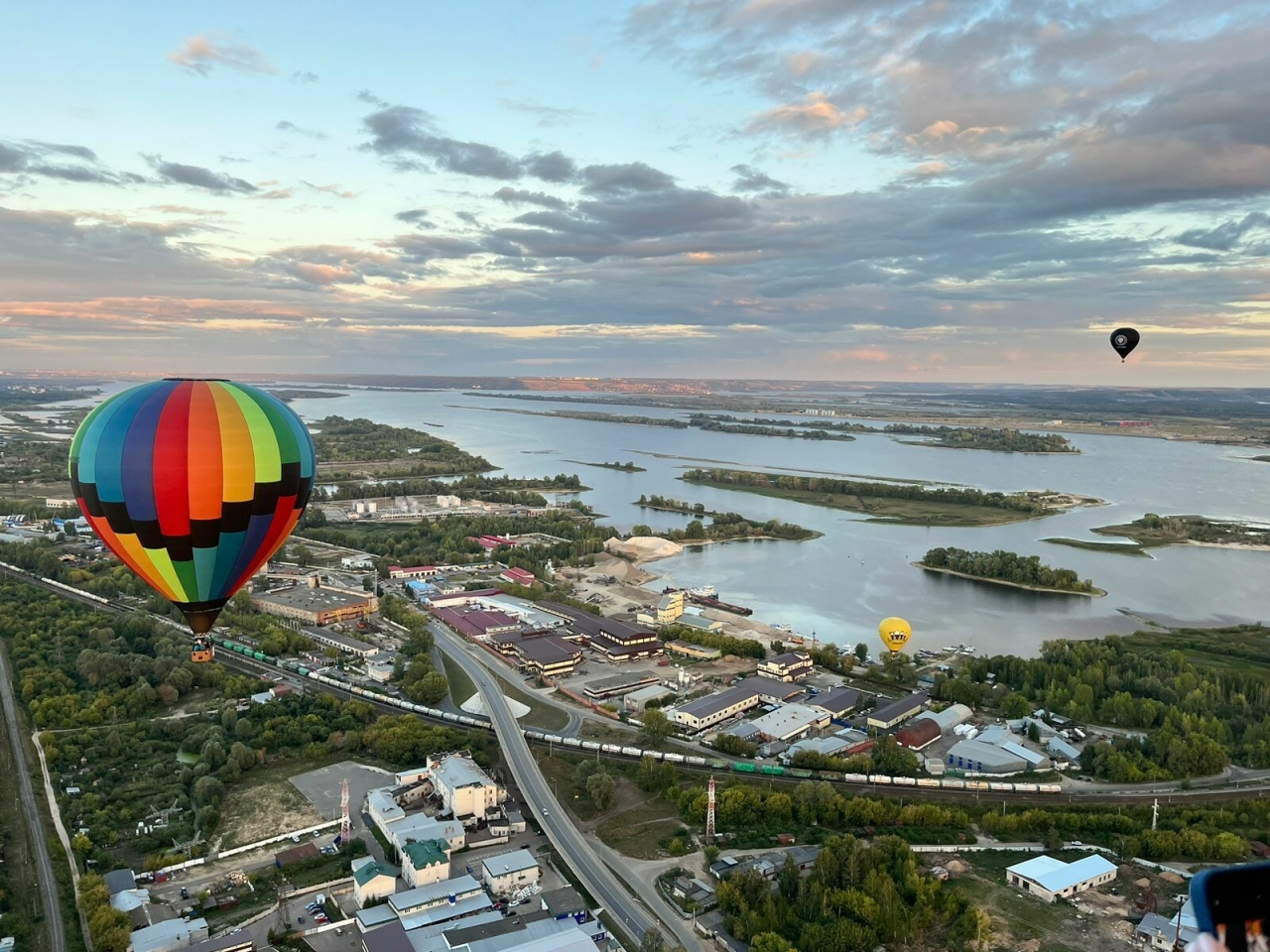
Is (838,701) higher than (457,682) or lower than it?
higher

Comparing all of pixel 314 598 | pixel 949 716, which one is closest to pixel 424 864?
pixel 949 716

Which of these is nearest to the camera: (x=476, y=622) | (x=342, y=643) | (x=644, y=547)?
(x=342, y=643)

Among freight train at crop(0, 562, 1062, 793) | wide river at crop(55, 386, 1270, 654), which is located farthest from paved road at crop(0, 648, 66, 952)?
wide river at crop(55, 386, 1270, 654)

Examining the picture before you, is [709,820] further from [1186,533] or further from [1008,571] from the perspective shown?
[1186,533]

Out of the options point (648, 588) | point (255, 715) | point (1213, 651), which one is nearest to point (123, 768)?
point (255, 715)

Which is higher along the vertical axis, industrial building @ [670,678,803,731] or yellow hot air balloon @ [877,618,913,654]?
yellow hot air balloon @ [877,618,913,654]

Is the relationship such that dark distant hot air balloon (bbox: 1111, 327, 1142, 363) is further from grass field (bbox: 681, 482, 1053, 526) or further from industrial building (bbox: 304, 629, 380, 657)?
grass field (bbox: 681, 482, 1053, 526)

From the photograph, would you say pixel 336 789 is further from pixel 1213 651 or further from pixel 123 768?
pixel 1213 651
